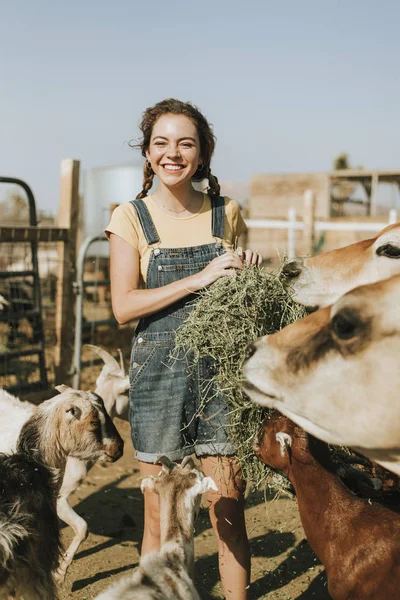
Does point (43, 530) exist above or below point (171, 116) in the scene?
below

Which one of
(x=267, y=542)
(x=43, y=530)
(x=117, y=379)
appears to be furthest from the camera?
(x=117, y=379)

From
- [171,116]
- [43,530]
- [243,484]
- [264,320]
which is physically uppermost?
[171,116]

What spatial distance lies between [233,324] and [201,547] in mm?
2307

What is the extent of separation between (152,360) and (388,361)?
52.0 inches

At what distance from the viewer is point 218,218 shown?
11.8ft

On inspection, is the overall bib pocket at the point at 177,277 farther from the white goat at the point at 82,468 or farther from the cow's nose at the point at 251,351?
the white goat at the point at 82,468

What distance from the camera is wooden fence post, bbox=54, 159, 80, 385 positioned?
308 inches

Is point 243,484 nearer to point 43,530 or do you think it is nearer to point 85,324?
point 43,530

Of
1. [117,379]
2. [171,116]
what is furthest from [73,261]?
[171,116]

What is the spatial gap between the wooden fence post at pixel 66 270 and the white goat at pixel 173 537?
186 inches

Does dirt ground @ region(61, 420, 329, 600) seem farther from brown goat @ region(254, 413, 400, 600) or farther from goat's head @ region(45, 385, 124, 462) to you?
goat's head @ region(45, 385, 124, 462)

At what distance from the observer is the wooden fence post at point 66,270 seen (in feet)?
25.7

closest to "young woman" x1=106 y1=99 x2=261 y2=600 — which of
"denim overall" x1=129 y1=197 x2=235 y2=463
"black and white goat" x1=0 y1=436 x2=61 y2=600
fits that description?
"denim overall" x1=129 y1=197 x2=235 y2=463

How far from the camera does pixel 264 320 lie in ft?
10.8
